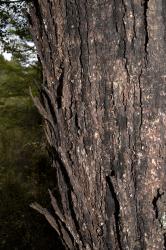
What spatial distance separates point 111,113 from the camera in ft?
3.47

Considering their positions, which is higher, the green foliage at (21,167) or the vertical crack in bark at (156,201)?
the vertical crack in bark at (156,201)

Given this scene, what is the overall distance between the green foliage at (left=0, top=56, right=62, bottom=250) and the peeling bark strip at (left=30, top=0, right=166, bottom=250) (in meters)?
3.92

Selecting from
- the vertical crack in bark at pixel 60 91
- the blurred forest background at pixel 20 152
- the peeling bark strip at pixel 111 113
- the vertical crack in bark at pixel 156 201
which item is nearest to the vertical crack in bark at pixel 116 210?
the peeling bark strip at pixel 111 113

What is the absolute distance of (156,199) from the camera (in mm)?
1050

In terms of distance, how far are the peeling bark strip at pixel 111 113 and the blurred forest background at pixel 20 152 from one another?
3450mm

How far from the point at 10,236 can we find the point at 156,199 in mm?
5603

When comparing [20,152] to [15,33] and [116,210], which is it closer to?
[15,33]

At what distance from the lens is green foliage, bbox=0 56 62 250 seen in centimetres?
593

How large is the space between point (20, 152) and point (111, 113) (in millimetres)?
9533

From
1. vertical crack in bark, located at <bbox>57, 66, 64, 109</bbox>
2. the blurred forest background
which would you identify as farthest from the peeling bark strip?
the blurred forest background

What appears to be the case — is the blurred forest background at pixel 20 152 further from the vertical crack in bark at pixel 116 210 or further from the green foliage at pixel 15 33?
the vertical crack in bark at pixel 116 210

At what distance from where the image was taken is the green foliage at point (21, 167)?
5930 millimetres

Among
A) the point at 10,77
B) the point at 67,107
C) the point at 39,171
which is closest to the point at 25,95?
Result: the point at 10,77

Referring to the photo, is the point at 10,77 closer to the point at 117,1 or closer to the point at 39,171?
the point at 39,171
